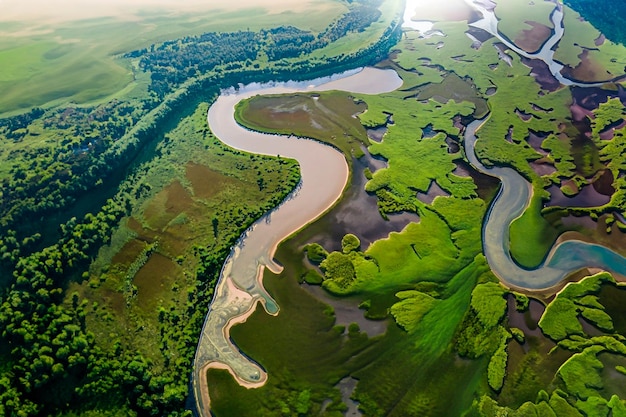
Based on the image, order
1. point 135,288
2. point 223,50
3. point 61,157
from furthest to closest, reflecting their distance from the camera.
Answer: point 223,50
point 61,157
point 135,288

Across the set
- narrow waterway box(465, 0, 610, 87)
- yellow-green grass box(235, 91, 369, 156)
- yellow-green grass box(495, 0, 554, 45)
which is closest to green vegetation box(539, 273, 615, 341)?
yellow-green grass box(235, 91, 369, 156)

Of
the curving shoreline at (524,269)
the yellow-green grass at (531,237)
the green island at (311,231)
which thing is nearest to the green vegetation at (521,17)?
the green island at (311,231)

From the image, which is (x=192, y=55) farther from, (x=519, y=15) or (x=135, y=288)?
(x=519, y=15)

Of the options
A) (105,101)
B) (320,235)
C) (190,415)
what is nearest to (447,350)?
(320,235)

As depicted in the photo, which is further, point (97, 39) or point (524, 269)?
point (97, 39)

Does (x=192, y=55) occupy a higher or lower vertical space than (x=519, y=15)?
lower

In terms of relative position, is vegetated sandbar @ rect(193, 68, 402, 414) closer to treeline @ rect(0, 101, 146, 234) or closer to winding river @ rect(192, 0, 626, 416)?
winding river @ rect(192, 0, 626, 416)

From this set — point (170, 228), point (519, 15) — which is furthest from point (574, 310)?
point (519, 15)

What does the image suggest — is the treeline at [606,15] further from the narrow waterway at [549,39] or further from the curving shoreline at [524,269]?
the curving shoreline at [524,269]
